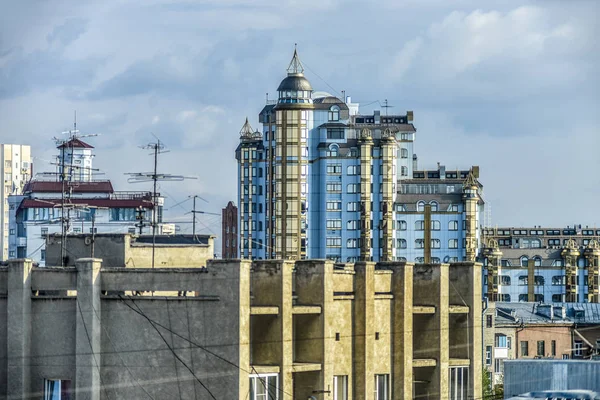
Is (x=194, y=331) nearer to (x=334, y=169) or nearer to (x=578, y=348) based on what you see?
(x=578, y=348)

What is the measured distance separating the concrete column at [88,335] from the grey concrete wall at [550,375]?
101 ft

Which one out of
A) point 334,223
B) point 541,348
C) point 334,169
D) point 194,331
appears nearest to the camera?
point 194,331

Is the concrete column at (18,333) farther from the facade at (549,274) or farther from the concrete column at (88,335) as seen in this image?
the facade at (549,274)

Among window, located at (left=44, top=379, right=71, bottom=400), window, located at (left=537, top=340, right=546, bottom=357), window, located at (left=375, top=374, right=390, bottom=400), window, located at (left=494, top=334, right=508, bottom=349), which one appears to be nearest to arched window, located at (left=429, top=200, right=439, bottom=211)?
window, located at (left=537, top=340, right=546, bottom=357)

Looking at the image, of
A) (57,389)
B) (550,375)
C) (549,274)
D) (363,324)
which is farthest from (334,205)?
(57,389)

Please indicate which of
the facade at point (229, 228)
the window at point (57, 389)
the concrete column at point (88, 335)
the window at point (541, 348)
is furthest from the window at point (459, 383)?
the facade at point (229, 228)

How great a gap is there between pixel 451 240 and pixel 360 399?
104 meters

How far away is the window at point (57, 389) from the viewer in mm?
41094

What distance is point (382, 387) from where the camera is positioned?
4725 cm

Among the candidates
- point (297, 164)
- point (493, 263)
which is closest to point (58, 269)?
point (297, 164)

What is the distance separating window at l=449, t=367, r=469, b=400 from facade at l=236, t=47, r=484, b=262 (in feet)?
282

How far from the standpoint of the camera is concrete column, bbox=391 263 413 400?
47.5 meters

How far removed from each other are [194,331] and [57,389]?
175 inches

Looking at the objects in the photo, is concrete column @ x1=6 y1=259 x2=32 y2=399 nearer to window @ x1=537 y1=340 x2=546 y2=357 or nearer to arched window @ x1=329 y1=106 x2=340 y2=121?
window @ x1=537 y1=340 x2=546 y2=357
